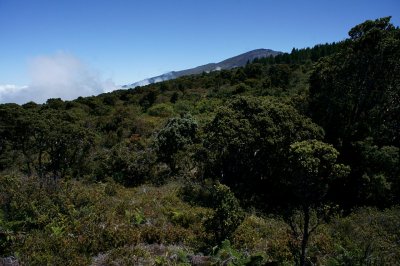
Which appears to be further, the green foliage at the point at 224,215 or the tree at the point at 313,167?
the green foliage at the point at 224,215

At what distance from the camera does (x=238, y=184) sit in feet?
67.8

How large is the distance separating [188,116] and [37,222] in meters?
14.4

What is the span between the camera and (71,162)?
22375 millimetres

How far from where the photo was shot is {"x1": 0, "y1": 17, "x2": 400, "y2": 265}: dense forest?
11.6 m

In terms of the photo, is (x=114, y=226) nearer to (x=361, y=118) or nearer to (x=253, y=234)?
(x=253, y=234)

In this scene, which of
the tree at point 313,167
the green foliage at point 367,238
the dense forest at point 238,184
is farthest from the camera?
the dense forest at point 238,184

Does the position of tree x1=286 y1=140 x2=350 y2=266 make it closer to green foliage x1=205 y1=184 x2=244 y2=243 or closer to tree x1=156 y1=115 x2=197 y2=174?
green foliage x1=205 y1=184 x2=244 y2=243

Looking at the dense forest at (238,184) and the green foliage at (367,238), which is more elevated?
the dense forest at (238,184)

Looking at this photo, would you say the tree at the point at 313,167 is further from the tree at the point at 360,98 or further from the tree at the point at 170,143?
the tree at the point at 170,143

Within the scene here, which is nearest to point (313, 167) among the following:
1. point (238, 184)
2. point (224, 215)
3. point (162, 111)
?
point (224, 215)

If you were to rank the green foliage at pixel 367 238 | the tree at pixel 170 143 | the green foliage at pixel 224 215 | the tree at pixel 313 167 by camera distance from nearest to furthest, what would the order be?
1. the tree at pixel 313 167
2. the green foliage at pixel 367 238
3. the green foliage at pixel 224 215
4. the tree at pixel 170 143

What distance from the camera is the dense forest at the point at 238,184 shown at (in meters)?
11.6

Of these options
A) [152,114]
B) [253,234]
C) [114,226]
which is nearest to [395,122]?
[253,234]

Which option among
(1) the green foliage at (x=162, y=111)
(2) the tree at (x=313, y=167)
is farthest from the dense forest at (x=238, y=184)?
(1) the green foliage at (x=162, y=111)
